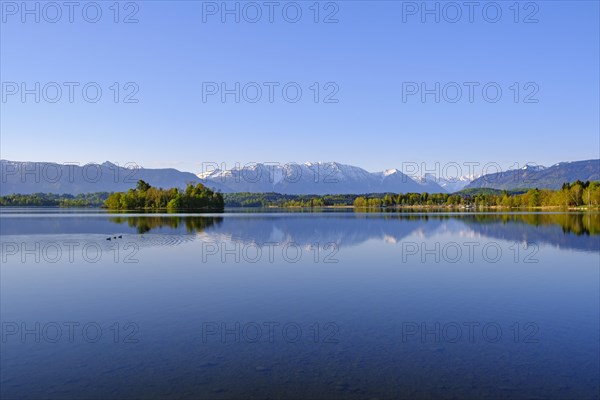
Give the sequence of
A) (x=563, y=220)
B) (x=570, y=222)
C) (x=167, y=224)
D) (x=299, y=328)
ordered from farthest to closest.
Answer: (x=563, y=220) → (x=570, y=222) → (x=167, y=224) → (x=299, y=328)

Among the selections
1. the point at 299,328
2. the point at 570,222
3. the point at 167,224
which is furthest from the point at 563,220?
the point at 299,328

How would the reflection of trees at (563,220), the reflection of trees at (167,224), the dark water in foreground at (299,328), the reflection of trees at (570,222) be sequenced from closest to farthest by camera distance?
the dark water in foreground at (299,328), the reflection of trees at (570,222), the reflection of trees at (563,220), the reflection of trees at (167,224)

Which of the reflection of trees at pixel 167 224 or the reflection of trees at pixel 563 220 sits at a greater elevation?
the reflection of trees at pixel 167 224

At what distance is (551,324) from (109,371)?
55.5 feet

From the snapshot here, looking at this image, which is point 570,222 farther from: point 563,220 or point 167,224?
point 167,224

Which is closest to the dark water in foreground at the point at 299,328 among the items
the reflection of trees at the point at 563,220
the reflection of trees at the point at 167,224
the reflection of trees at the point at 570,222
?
the reflection of trees at the point at 570,222

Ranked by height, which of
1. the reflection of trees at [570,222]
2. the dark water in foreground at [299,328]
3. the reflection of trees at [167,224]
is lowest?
the dark water in foreground at [299,328]

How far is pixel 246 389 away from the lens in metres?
12.4

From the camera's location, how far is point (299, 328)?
1842cm

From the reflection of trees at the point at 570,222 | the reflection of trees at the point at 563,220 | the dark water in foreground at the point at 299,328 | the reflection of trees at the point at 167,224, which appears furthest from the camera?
the reflection of trees at the point at 167,224

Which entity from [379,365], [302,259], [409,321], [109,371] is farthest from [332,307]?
[302,259]

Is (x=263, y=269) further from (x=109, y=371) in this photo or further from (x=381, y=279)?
(x=109, y=371)

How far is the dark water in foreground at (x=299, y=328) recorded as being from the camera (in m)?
12.9

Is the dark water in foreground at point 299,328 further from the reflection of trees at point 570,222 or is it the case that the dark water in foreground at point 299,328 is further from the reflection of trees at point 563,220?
the reflection of trees at point 563,220
